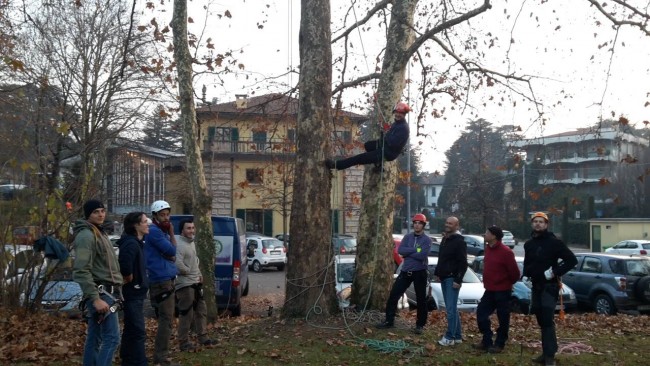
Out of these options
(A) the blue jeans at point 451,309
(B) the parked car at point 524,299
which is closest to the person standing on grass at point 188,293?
(A) the blue jeans at point 451,309

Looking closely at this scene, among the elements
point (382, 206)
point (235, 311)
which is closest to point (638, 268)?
point (382, 206)

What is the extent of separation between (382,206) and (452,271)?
1892mm

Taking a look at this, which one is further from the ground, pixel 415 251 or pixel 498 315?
pixel 415 251

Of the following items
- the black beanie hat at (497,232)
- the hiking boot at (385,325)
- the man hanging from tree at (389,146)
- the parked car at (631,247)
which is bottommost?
the parked car at (631,247)

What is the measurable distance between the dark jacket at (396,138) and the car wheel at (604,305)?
11.2 metres

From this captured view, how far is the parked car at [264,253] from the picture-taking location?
35.0 meters

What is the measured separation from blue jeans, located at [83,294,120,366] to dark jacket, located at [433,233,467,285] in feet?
14.5

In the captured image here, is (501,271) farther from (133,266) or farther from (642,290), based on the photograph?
(642,290)

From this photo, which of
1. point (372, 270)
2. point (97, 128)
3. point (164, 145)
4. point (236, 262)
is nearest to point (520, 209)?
point (164, 145)

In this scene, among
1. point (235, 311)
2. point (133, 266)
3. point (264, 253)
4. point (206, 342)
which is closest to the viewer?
point (133, 266)

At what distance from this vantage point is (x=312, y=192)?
31.1ft

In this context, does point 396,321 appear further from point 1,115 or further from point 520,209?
point 520,209

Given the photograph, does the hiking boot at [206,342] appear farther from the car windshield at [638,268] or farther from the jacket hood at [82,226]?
the car windshield at [638,268]

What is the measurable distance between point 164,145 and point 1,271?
36.7m
